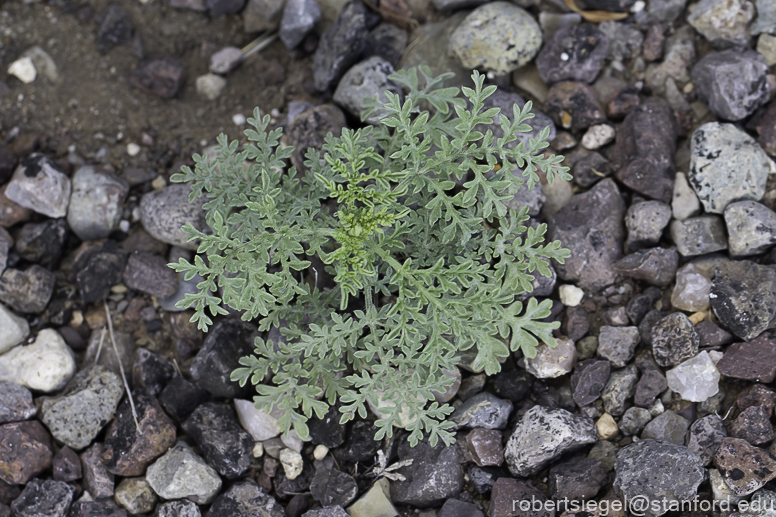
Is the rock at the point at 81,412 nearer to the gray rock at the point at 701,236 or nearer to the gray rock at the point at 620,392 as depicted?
the gray rock at the point at 620,392

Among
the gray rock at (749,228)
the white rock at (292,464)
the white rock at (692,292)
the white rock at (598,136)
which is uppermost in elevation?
the white rock at (598,136)

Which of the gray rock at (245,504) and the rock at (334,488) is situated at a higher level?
the gray rock at (245,504)

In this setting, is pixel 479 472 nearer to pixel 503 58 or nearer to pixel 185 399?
pixel 185 399

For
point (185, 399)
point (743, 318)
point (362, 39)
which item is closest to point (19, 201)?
point (185, 399)

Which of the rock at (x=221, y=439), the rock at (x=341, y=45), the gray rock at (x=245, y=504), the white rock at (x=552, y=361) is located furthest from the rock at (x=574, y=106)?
the gray rock at (x=245, y=504)

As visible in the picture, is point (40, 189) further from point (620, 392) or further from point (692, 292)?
point (692, 292)

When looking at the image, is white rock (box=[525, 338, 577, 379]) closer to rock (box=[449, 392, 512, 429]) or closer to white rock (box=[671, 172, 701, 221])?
rock (box=[449, 392, 512, 429])
